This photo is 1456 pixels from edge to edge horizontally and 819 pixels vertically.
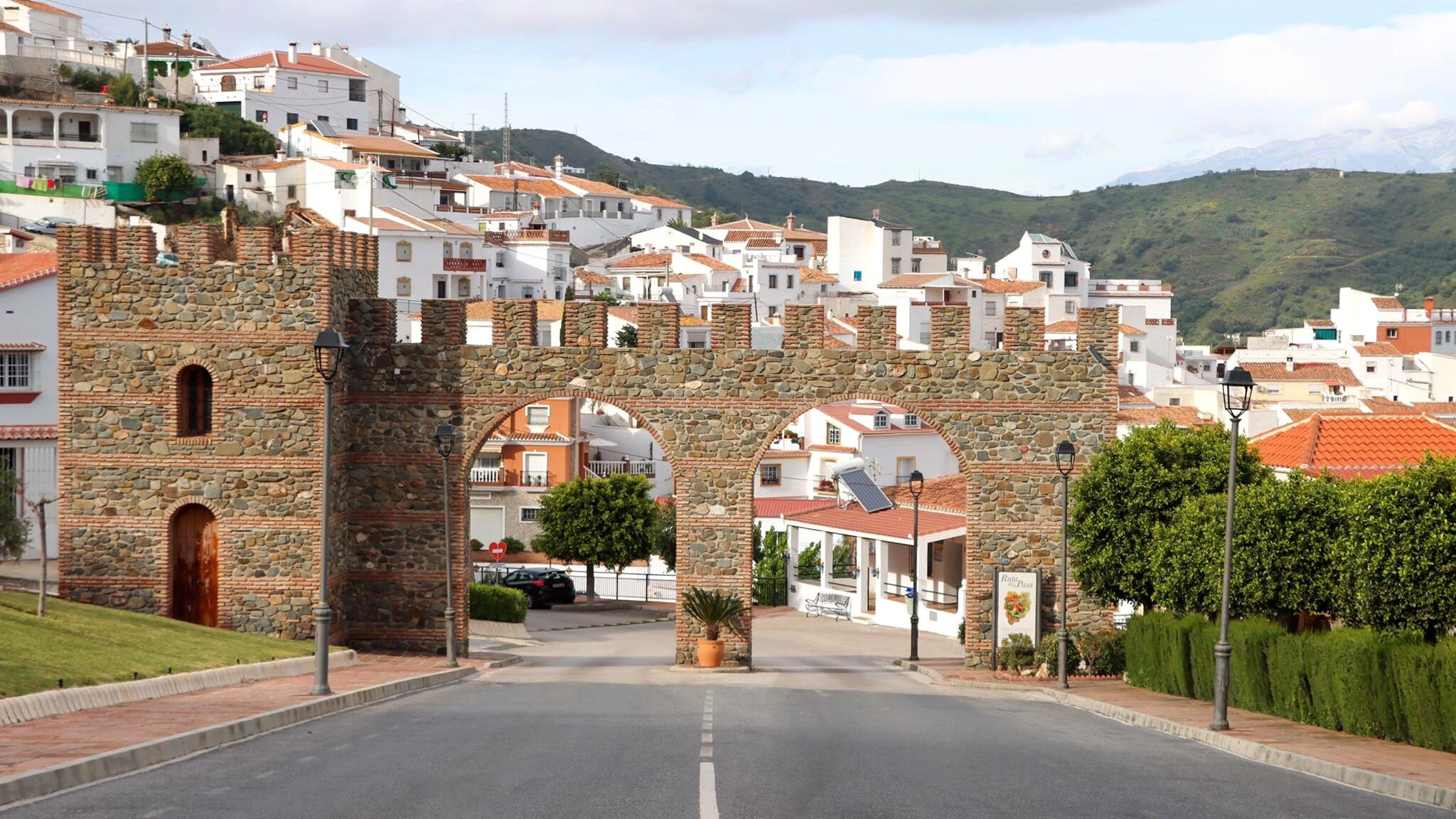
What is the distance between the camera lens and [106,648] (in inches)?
727

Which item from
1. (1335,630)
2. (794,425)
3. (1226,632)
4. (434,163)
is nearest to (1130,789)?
(1226,632)

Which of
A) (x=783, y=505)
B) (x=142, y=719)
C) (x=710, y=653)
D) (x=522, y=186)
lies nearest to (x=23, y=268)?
(x=710, y=653)

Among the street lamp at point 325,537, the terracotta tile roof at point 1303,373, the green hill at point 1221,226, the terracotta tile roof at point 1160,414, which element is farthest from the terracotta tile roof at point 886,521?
the green hill at point 1221,226

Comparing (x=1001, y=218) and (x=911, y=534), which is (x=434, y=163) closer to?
(x=911, y=534)

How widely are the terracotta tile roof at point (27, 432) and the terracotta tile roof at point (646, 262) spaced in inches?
Result: 2398

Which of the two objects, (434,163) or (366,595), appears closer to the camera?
(366,595)

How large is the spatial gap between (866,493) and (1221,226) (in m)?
133

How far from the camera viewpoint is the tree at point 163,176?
77.9m

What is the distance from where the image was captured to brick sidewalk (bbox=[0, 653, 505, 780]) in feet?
41.4

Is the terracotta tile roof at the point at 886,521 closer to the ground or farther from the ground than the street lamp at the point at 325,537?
closer to the ground

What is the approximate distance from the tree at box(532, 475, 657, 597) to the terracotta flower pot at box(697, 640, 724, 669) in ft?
71.9

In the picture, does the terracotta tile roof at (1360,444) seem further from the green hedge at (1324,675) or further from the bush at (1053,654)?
the green hedge at (1324,675)

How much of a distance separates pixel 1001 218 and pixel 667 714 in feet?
564

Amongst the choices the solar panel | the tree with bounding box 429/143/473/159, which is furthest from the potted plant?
the tree with bounding box 429/143/473/159
